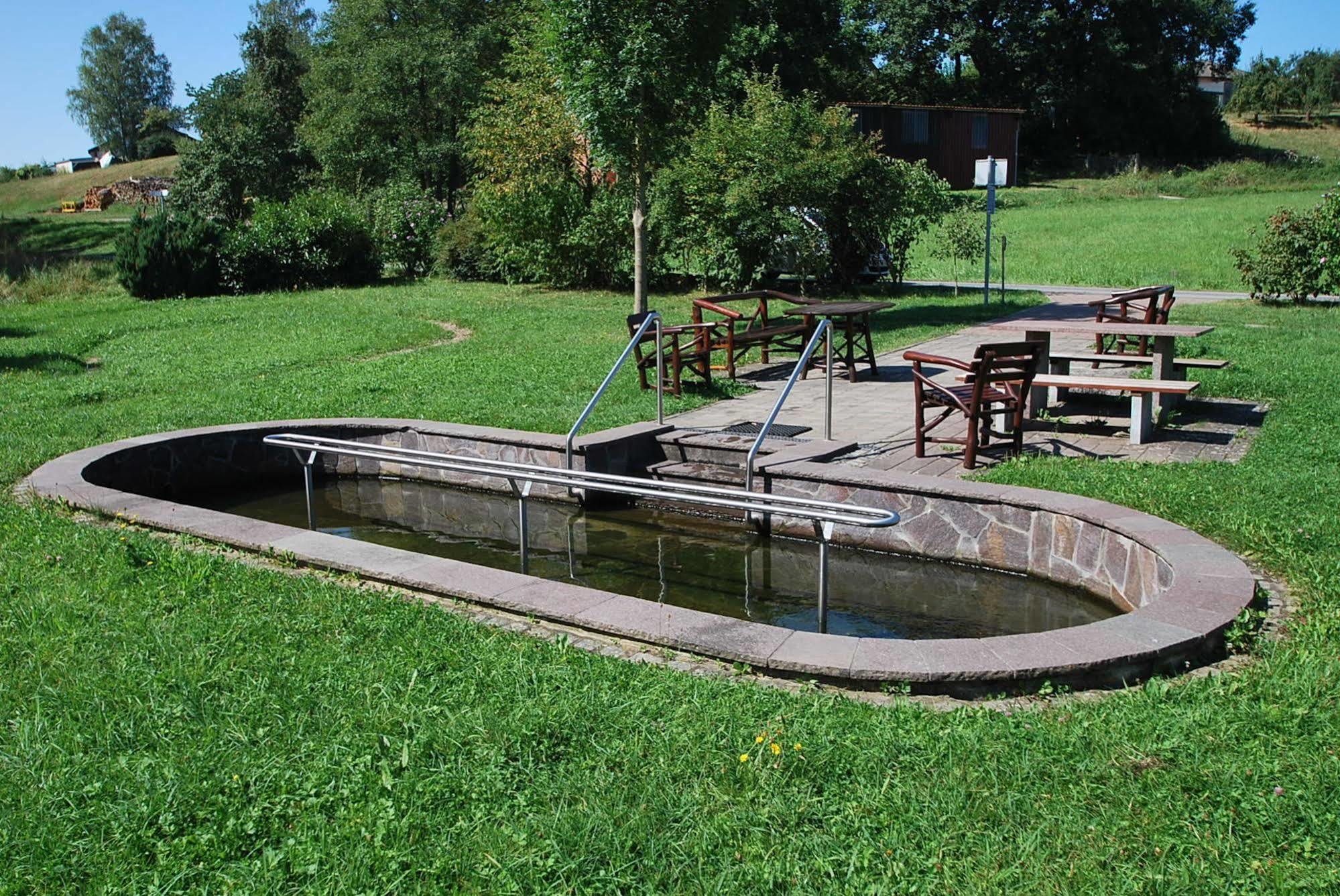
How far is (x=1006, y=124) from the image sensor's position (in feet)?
156

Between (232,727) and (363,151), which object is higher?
(363,151)

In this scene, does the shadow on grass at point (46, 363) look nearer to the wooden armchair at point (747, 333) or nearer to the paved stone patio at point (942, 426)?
the wooden armchair at point (747, 333)

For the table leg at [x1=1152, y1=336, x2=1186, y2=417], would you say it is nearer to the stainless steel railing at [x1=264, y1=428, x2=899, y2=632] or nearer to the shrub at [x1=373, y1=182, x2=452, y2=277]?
the stainless steel railing at [x1=264, y1=428, x2=899, y2=632]

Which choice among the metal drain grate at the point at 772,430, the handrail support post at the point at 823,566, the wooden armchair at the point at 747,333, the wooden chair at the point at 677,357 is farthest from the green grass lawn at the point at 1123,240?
the handrail support post at the point at 823,566

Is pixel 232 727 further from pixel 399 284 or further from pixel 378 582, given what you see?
pixel 399 284

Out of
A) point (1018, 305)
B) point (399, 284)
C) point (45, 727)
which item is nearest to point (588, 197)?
point (399, 284)

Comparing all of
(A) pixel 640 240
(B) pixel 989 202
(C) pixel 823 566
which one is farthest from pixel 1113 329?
(B) pixel 989 202

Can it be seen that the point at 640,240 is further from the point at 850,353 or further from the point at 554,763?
the point at 554,763

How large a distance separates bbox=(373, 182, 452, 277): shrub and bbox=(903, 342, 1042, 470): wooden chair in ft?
62.3

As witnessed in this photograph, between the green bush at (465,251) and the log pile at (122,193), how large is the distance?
132 feet

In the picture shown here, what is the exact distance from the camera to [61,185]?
68.9 m

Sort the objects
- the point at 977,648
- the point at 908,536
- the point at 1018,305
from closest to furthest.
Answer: the point at 977,648 → the point at 908,536 → the point at 1018,305

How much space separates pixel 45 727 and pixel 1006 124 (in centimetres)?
4883

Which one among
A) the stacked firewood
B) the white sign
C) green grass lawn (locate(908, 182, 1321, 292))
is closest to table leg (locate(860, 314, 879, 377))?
the white sign
